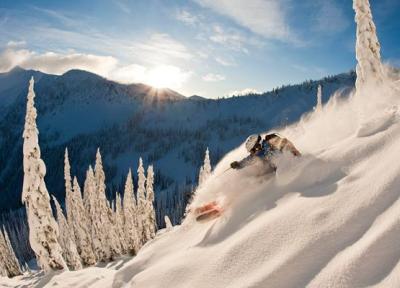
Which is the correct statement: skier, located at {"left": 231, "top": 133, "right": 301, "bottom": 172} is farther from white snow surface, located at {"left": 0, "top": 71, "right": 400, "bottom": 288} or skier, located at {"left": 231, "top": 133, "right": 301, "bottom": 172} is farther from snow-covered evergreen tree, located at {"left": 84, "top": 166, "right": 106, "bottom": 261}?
snow-covered evergreen tree, located at {"left": 84, "top": 166, "right": 106, "bottom": 261}

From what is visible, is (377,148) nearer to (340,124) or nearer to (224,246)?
(224,246)

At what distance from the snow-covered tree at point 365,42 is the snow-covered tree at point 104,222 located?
40234mm

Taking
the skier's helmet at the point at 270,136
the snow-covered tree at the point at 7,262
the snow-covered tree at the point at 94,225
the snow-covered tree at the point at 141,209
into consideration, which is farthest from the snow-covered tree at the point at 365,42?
the snow-covered tree at the point at 7,262

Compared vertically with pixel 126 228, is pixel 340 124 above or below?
above

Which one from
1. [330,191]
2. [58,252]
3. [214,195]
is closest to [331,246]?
[330,191]

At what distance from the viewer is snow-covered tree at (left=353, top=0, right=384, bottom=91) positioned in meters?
17.3

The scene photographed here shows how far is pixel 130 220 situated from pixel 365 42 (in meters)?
43.2

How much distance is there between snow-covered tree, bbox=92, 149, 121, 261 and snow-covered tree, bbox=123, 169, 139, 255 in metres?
1.91

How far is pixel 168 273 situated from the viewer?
5984 millimetres

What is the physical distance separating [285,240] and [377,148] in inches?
90.0

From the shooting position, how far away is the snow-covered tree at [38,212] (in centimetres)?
1953

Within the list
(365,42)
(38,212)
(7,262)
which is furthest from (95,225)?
(365,42)

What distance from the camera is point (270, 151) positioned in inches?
318

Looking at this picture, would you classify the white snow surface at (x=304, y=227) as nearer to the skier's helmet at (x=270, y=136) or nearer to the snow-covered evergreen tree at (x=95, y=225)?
the skier's helmet at (x=270, y=136)
